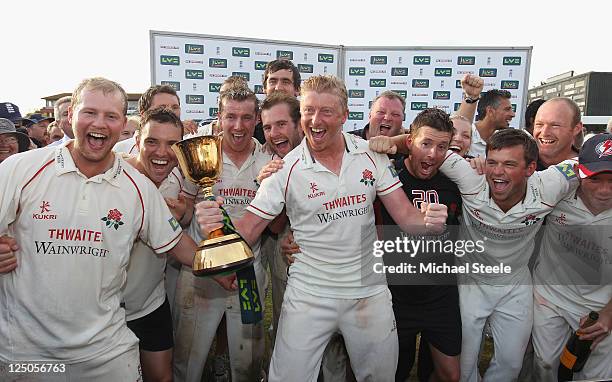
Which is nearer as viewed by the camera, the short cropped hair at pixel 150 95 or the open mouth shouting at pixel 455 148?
the open mouth shouting at pixel 455 148

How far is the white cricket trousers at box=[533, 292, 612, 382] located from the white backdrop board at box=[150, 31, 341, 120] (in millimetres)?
5648

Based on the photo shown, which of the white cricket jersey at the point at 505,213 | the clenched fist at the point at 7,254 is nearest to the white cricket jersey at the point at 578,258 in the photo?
the white cricket jersey at the point at 505,213

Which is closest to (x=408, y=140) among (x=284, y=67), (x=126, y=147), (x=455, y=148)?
(x=455, y=148)

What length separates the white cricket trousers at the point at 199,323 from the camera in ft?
11.5

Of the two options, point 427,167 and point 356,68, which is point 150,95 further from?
point 356,68

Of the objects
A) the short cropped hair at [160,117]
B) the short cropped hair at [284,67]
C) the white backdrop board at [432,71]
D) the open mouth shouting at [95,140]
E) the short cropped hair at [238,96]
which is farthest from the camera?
the white backdrop board at [432,71]

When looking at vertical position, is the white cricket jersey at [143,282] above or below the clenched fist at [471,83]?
below

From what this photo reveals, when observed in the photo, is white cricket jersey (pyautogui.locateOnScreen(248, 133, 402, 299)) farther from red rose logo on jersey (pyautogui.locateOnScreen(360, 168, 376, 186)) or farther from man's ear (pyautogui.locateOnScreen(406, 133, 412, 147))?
man's ear (pyautogui.locateOnScreen(406, 133, 412, 147))

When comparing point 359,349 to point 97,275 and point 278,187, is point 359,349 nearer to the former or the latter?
point 278,187

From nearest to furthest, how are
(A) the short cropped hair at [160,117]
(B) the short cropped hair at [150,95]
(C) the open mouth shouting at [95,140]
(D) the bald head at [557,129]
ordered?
(C) the open mouth shouting at [95,140], (A) the short cropped hair at [160,117], (D) the bald head at [557,129], (B) the short cropped hair at [150,95]

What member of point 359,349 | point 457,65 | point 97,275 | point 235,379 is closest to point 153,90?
point 97,275

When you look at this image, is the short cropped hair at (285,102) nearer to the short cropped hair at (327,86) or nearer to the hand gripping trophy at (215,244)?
the short cropped hair at (327,86)

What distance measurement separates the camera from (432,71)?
792 cm

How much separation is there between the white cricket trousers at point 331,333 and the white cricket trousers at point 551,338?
1.31 meters
